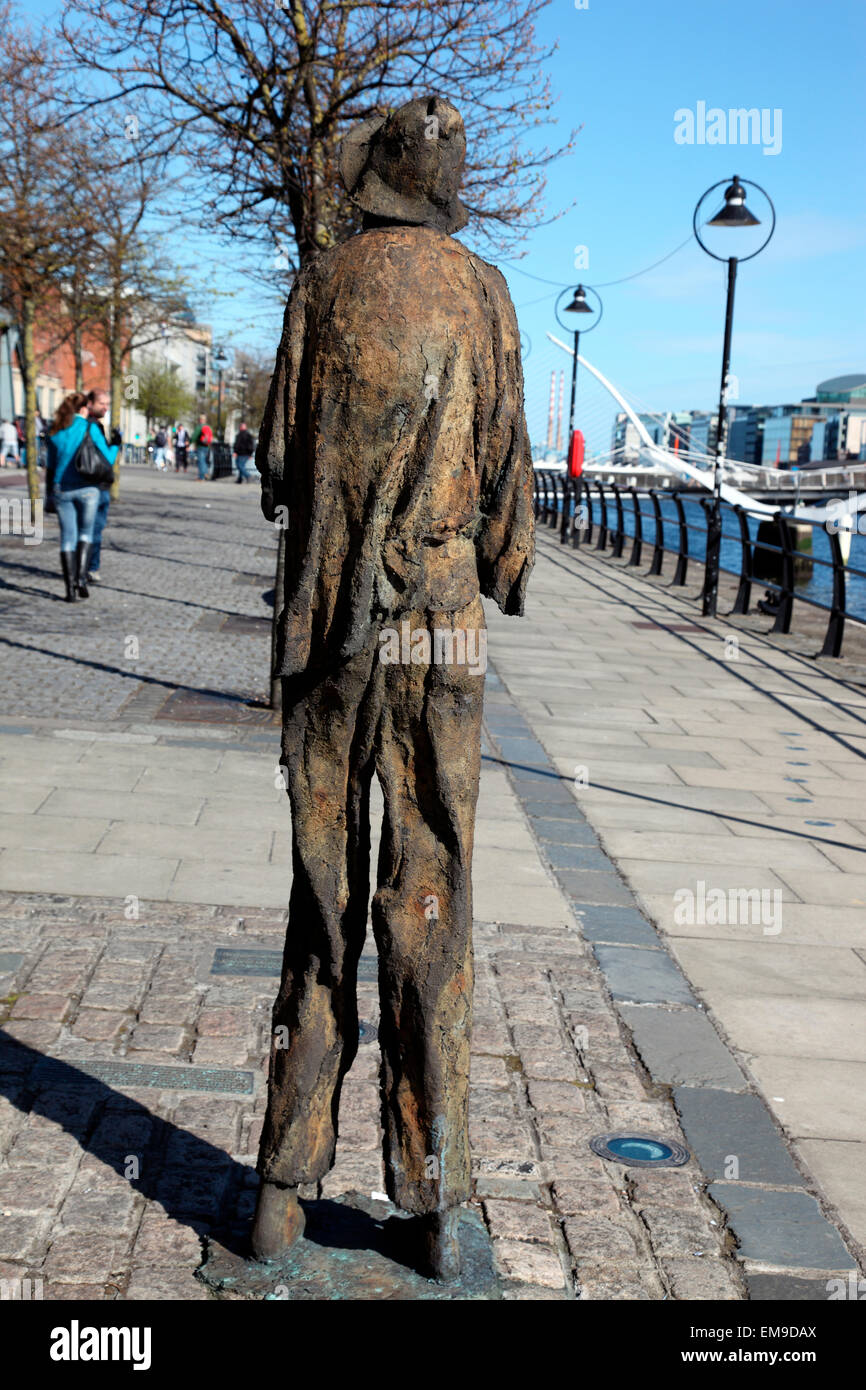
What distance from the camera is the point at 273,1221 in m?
3.08

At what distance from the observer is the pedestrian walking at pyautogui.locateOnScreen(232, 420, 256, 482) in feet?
132

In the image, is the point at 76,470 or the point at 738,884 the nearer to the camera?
the point at 738,884

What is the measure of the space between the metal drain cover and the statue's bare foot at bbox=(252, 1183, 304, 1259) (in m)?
1.05

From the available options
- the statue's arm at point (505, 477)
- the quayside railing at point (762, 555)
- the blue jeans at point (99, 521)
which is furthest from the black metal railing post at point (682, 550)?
the statue's arm at point (505, 477)

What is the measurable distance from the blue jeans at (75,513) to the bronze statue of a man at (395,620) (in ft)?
35.6

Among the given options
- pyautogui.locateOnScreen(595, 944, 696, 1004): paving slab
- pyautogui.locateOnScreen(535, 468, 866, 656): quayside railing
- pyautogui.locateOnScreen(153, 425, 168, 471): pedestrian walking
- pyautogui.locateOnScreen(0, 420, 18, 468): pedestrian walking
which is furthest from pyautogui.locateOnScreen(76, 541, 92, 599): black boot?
pyautogui.locateOnScreen(153, 425, 168, 471): pedestrian walking

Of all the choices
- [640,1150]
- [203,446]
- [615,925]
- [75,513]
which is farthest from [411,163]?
[203,446]

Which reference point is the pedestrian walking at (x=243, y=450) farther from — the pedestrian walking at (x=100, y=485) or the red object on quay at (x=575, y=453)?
the pedestrian walking at (x=100, y=485)

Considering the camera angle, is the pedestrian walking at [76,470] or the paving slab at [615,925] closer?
the paving slab at [615,925]

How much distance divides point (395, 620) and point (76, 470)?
10923 mm

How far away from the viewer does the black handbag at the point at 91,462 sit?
513 inches

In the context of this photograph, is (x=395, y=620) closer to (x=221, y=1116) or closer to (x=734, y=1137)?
(x=221, y=1116)

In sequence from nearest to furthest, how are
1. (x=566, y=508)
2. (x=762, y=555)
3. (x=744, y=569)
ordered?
(x=744, y=569), (x=762, y=555), (x=566, y=508)

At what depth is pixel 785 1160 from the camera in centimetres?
389
